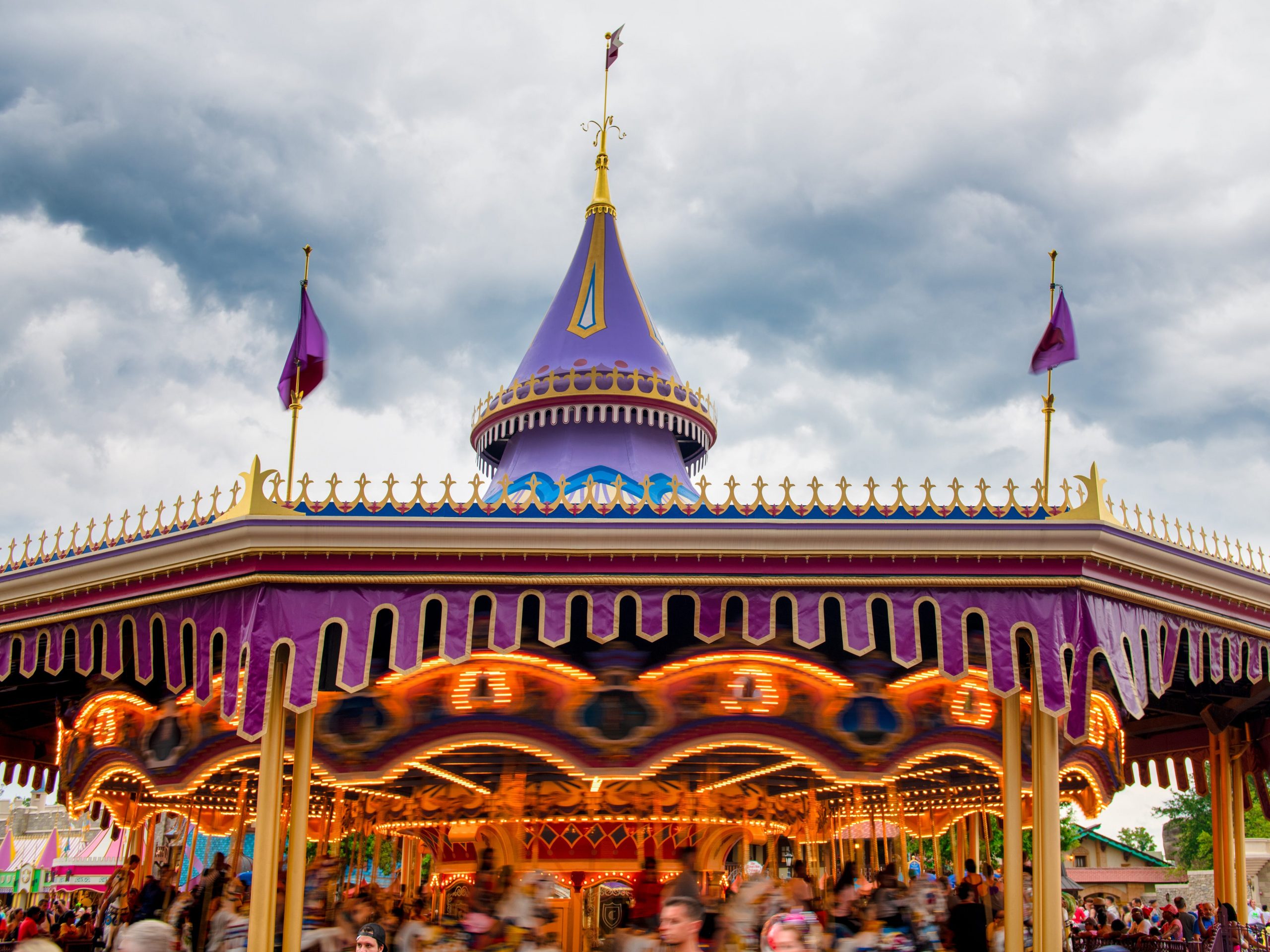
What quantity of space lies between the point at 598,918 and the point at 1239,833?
947 centimetres

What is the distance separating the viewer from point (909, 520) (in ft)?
36.8

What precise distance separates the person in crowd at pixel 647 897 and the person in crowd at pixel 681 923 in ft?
24.0

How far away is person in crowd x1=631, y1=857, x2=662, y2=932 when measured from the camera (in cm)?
1288

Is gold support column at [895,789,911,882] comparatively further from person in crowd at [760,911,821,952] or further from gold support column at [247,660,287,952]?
person in crowd at [760,911,821,952]

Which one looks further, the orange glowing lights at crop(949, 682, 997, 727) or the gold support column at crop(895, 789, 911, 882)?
the gold support column at crop(895, 789, 911, 882)

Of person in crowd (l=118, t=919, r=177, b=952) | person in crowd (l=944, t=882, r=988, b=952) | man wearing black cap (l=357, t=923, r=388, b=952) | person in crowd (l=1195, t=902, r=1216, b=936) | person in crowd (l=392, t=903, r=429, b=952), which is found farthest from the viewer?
person in crowd (l=1195, t=902, r=1216, b=936)

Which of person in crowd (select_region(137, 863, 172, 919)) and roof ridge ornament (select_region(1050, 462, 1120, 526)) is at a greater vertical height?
roof ridge ornament (select_region(1050, 462, 1120, 526))

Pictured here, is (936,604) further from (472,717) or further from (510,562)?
(472,717)

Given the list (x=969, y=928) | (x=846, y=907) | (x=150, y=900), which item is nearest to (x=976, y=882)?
(x=846, y=907)

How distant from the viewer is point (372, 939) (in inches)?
337

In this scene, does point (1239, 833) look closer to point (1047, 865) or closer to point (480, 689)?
→ point (1047, 865)

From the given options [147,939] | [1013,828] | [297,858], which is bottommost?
[147,939]

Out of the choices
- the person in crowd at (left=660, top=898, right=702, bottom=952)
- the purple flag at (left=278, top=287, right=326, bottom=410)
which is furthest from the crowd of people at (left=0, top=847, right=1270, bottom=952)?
the purple flag at (left=278, top=287, right=326, bottom=410)

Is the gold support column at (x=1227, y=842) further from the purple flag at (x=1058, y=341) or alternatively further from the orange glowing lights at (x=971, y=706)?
the purple flag at (x=1058, y=341)
